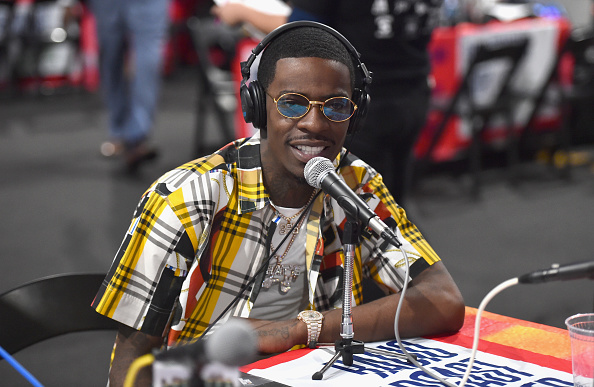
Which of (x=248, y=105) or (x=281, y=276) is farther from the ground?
(x=248, y=105)

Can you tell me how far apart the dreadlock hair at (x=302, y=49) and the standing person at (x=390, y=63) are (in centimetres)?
81

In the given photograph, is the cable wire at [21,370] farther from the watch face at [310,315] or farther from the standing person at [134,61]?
the standing person at [134,61]

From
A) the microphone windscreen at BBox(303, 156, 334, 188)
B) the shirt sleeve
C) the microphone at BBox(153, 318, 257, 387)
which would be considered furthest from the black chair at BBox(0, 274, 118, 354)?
the microphone at BBox(153, 318, 257, 387)

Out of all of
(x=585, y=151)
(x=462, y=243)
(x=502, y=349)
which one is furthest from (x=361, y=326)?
(x=585, y=151)

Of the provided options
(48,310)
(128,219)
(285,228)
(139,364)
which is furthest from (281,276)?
(128,219)

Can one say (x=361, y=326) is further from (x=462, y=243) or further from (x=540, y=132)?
(x=540, y=132)

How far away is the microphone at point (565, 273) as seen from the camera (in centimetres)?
114

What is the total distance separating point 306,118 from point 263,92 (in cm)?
14

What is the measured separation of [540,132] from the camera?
647 cm

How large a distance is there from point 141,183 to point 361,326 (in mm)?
4280

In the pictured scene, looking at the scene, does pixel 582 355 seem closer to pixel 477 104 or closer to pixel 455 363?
pixel 455 363

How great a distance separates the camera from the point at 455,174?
602cm

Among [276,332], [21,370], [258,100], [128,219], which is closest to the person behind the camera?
[21,370]

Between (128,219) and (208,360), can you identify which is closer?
(208,360)
